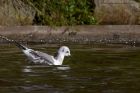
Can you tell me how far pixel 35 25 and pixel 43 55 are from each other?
4.33 m

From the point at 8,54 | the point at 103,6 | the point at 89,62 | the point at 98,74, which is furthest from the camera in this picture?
the point at 103,6

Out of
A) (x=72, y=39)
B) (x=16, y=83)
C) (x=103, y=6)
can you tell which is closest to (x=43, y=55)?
(x=16, y=83)

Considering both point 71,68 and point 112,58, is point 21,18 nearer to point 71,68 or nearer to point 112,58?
point 112,58

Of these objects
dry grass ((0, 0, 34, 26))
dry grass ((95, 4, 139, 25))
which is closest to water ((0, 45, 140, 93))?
dry grass ((0, 0, 34, 26))

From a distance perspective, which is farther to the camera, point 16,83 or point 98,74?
point 98,74

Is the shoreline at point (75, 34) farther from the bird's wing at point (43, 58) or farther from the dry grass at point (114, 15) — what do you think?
the bird's wing at point (43, 58)

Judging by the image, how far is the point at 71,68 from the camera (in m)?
10.2

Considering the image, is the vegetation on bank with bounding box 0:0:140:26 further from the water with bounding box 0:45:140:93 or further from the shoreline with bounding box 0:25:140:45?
the water with bounding box 0:45:140:93

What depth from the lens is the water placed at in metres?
8.25

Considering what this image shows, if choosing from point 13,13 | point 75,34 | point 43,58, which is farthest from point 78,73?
point 13,13

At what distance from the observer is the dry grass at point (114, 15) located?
15984mm

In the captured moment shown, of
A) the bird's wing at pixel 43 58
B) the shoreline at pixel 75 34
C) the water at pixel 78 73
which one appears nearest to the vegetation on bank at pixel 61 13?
the shoreline at pixel 75 34

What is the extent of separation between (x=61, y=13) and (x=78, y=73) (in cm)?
616

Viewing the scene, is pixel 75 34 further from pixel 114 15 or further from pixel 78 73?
pixel 78 73
